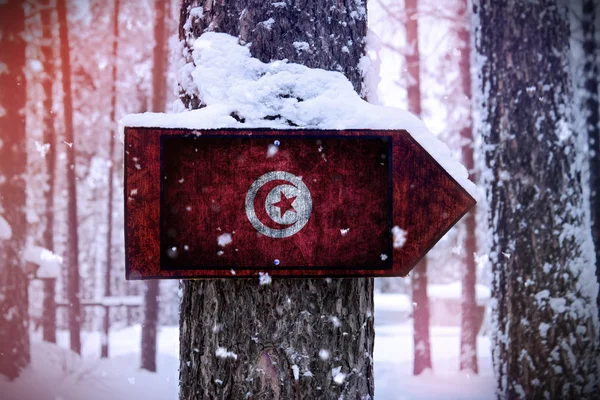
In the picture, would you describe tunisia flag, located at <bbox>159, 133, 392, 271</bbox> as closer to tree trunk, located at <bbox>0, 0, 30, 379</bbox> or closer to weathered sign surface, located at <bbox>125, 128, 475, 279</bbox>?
weathered sign surface, located at <bbox>125, 128, 475, 279</bbox>

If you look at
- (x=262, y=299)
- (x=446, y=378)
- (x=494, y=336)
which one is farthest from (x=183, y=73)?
(x=446, y=378)

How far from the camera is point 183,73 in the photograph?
1.43 m

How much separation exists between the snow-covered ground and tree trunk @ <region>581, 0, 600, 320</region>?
3450mm

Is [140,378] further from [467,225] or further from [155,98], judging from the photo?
[467,225]

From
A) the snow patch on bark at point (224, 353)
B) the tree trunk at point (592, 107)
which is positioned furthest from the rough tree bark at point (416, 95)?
the snow patch on bark at point (224, 353)

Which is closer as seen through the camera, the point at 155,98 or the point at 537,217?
the point at 537,217

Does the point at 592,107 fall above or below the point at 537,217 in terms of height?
above

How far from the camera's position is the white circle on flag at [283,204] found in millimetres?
1165

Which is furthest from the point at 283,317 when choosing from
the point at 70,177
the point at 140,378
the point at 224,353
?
the point at 70,177

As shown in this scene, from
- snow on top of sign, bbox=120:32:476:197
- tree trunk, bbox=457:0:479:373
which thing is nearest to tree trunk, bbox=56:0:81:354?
tree trunk, bbox=457:0:479:373

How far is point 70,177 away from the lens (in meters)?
8.74

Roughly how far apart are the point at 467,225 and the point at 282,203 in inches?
290

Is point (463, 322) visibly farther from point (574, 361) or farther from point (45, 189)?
point (45, 189)

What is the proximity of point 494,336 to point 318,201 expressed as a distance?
312 cm
